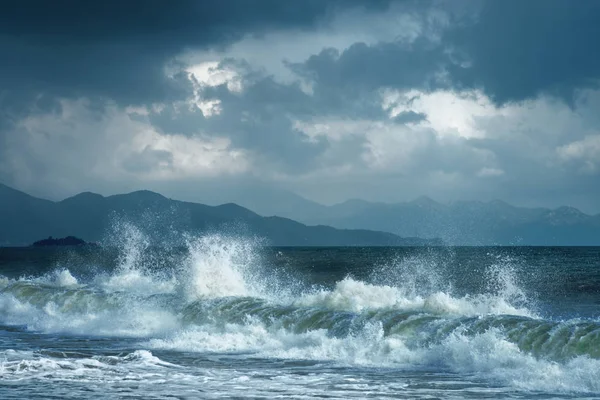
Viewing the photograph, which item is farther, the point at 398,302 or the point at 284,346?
the point at 398,302

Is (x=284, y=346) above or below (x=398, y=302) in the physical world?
below

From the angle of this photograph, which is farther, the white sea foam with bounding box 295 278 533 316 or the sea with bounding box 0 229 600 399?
the white sea foam with bounding box 295 278 533 316

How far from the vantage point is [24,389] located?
16297 millimetres

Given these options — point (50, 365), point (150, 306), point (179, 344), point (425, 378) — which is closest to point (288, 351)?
point (179, 344)

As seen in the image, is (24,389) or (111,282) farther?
(111,282)

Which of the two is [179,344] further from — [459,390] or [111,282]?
[111,282]

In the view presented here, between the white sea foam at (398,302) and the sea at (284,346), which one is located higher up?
the white sea foam at (398,302)

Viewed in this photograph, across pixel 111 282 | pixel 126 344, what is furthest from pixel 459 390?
pixel 111 282

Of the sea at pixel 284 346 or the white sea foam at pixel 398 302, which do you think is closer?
the sea at pixel 284 346

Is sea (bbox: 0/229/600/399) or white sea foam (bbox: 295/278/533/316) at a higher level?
white sea foam (bbox: 295/278/533/316)

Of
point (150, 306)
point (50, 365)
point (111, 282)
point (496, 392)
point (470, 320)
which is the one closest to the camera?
point (496, 392)

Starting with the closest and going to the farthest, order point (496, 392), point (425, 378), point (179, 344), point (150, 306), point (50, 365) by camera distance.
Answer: point (496, 392), point (425, 378), point (50, 365), point (179, 344), point (150, 306)

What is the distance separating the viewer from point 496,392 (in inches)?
626

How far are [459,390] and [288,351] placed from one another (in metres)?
7.35
